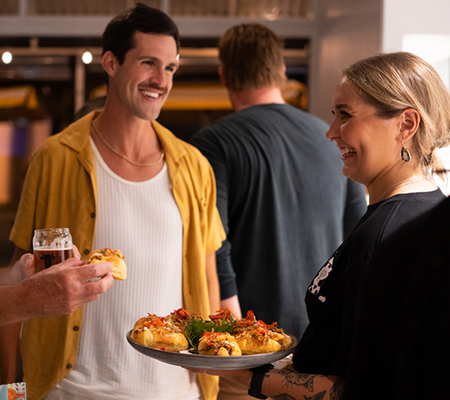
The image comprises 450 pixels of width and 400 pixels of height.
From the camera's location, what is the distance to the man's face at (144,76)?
1.78m

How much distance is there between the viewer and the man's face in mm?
1782

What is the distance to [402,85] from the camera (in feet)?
3.88

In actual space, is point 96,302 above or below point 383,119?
below

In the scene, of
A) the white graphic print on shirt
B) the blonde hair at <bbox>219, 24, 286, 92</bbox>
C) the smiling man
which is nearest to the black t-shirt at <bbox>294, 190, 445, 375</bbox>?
the white graphic print on shirt

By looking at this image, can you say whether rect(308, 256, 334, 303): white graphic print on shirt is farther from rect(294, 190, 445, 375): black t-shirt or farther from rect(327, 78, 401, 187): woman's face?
rect(327, 78, 401, 187): woman's face

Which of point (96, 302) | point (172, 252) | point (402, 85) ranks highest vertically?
point (402, 85)

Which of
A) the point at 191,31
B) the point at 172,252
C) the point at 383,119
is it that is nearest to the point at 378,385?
the point at 383,119

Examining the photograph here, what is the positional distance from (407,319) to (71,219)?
125 centimetres

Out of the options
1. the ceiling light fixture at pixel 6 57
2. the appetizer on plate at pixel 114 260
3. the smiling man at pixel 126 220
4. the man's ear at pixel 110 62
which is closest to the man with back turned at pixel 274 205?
the smiling man at pixel 126 220

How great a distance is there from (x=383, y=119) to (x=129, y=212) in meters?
0.89

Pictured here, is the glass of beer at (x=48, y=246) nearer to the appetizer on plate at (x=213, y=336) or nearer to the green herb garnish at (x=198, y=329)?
the appetizer on plate at (x=213, y=336)

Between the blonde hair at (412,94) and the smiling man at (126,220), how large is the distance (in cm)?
81

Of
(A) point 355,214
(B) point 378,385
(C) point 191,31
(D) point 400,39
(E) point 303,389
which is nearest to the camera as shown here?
(B) point 378,385

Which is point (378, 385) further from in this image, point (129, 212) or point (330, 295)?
point (129, 212)
